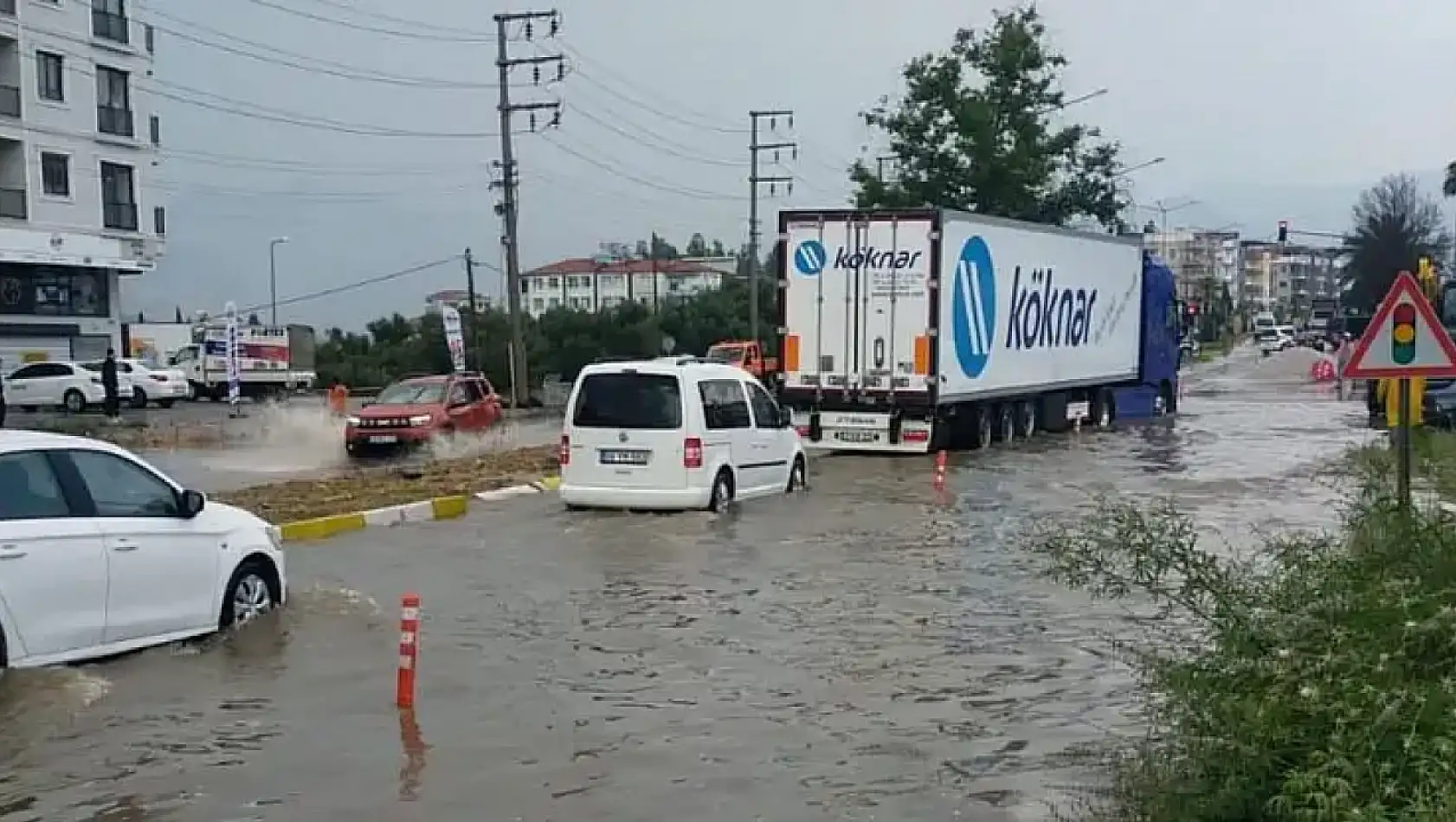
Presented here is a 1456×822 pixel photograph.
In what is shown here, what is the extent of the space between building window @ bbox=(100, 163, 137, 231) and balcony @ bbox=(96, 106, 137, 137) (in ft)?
3.92

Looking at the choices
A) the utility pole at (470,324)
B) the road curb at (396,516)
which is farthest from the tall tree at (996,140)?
the road curb at (396,516)

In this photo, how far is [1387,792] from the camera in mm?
4648

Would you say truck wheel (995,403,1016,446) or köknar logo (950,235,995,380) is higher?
köknar logo (950,235,995,380)

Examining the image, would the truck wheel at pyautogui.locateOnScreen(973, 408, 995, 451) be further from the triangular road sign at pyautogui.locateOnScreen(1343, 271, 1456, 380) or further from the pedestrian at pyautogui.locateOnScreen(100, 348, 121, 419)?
the pedestrian at pyautogui.locateOnScreen(100, 348, 121, 419)

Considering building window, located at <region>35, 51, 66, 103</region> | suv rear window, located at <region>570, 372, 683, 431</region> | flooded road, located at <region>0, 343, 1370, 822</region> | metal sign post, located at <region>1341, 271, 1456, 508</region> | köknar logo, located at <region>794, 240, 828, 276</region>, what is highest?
building window, located at <region>35, 51, 66, 103</region>

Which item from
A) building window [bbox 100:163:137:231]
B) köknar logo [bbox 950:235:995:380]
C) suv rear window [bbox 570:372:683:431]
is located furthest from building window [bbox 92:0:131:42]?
suv rear window [bbox 570:372:683:431]

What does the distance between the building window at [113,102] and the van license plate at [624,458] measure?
4239cm

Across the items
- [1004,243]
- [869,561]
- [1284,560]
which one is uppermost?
[1004,243]

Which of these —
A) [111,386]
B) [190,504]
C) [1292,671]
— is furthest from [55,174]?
[1292,671]

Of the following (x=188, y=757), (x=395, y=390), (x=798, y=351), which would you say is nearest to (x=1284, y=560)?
(x=188, y=757)

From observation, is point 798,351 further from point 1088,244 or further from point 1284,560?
point 1284,560

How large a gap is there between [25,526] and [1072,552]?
18.2 ft

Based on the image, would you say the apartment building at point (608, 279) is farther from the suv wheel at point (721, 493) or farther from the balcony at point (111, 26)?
the suv wheel at point (721, 493)

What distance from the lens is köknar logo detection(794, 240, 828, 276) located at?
26.6 meters
